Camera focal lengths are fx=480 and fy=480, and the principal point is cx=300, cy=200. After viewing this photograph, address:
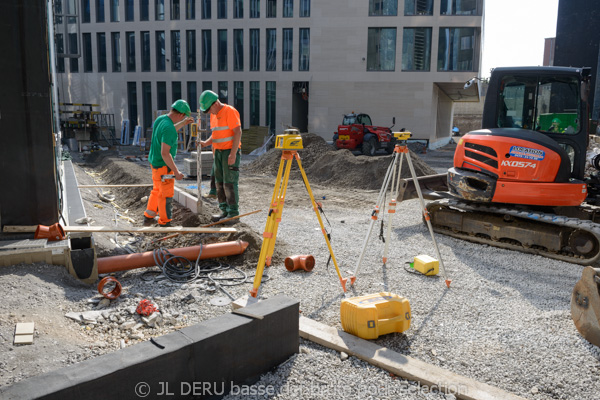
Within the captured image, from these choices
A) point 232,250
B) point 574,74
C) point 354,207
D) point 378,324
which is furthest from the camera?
point 354,207

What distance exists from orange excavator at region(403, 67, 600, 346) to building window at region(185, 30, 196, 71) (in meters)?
31.6

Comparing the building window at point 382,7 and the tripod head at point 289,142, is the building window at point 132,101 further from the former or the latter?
the tripod head at point 289,142

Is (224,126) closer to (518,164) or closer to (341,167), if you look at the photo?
(518,164)

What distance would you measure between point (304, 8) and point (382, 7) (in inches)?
214

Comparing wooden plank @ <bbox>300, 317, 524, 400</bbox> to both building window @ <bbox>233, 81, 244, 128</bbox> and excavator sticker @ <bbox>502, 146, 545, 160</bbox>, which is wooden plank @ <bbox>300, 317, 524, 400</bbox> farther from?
building window @ <bbox>233, 81, 244, 128</bbox>

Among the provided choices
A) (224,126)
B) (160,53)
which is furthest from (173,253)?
(160,53)

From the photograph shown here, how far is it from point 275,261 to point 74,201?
167 inches

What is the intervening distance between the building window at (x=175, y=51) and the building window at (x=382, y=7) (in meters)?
14.5

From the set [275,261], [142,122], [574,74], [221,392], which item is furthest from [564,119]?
[142,122]

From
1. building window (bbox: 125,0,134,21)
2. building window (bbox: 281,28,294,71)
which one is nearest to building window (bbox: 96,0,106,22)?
building window (bbox: 125,0,134,21)

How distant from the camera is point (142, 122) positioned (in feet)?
125

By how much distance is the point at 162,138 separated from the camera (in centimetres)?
684

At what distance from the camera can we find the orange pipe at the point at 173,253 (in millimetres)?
5684

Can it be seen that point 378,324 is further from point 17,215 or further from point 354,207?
point 354,207
